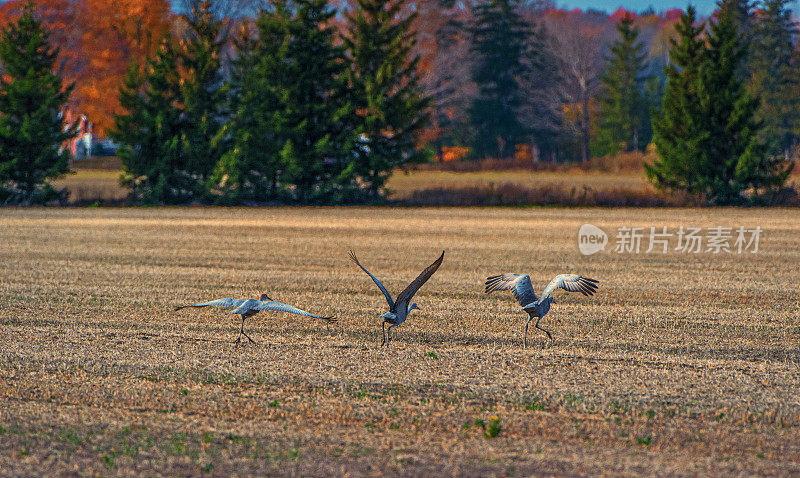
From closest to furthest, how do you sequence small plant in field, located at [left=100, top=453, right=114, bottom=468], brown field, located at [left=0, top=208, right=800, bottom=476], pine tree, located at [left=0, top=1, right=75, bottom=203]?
small plant in field, located at [left=100, top=453, right=114, bottom=468] < brown field, located at [left=0, top=208, right=800, bottom=476] < pine tree, located at [left=0, top=1, right=75, bottom=203]

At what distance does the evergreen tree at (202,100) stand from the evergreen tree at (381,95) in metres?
5.24

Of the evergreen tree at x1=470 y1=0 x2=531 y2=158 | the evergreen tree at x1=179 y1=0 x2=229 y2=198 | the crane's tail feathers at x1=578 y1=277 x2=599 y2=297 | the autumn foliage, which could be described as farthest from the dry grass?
the crane's tail feathers at x1=578 y1=277 x2=599 y2=297

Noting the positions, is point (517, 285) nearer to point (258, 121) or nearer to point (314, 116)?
point (258, 121)

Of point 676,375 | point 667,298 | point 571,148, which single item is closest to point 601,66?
point 571,148

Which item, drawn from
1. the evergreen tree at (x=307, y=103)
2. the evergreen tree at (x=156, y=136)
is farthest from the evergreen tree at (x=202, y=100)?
the evergreen tree at (x=307, y=103)

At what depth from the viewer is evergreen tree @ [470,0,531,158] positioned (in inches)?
2638

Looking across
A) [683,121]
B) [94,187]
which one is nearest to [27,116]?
[94,187]

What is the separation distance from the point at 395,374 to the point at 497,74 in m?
61.3

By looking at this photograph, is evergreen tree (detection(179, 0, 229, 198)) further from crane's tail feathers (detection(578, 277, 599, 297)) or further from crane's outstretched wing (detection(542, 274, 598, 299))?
crane's tail feathers (detection(578, 277, 599, 297))

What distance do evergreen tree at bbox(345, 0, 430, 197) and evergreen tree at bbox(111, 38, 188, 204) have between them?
6744mm

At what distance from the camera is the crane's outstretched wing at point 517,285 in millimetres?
8070

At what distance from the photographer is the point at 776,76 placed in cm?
6450

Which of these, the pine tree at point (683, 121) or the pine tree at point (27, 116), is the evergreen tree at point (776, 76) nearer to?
the pine tree at point (683, 121)

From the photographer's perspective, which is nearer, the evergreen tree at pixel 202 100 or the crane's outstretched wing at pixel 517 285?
the crane's outstretched wing at pixel 517 285
